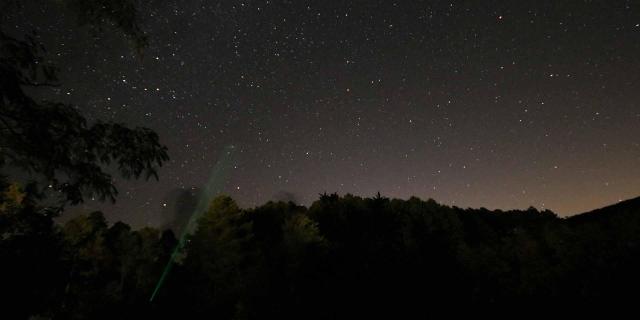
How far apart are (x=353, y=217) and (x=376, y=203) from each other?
14.7 ft

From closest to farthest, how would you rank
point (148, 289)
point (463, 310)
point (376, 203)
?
point (463, 310), point (148, 289), point (376, 203)

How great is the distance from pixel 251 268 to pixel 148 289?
5.55 meters

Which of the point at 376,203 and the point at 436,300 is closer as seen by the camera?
the point at 436,300

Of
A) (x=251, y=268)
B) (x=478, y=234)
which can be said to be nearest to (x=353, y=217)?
(x=251, y=268)

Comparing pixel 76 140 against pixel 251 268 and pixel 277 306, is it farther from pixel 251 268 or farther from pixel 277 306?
pixel 251 268

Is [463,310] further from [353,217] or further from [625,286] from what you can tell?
[353,217]

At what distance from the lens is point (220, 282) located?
1909cm

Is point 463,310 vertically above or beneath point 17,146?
beneath

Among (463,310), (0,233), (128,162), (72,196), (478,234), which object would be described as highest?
(478,234)

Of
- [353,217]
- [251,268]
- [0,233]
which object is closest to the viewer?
[0,233]

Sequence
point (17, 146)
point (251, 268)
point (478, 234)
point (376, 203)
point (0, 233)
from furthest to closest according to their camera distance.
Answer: point (478, 234) → point (376, 203) → point (251, 268) → point (17, 146) → point (0, 233)

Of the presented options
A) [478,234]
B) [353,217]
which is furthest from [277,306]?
[478,234]

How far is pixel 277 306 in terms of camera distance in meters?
17.1

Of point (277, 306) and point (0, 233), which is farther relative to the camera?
point (277, 306)
